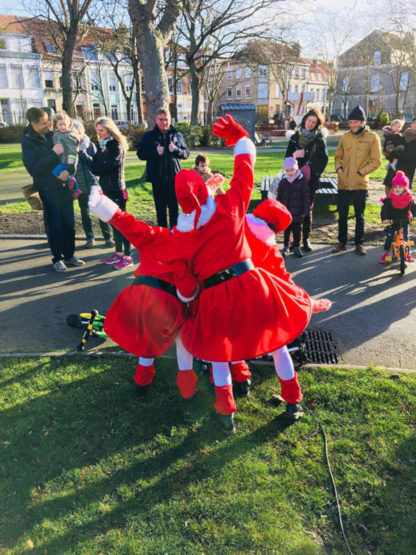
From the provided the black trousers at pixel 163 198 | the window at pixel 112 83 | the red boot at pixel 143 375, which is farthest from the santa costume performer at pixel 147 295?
the window at pixel 112 83

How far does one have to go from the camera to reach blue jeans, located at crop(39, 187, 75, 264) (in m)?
6.45

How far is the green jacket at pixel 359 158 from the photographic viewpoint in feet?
22.5

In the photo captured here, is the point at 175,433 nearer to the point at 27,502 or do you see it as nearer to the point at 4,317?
the point at 27,502

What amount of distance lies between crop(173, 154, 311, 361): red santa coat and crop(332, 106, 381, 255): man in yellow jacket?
14.8 feet

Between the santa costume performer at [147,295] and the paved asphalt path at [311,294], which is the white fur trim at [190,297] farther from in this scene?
the paved asphalt path at [311,294]

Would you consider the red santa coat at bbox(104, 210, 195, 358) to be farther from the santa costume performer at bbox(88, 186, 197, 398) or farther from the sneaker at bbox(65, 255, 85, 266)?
the sneaker at bbox(65, 255, 85, 266)

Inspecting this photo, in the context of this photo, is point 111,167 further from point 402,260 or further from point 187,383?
point 402,260

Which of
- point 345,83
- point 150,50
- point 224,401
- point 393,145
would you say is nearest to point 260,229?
point 224,401

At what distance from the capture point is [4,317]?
530 cm

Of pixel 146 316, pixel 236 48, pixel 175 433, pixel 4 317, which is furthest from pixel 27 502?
pixel 236 48

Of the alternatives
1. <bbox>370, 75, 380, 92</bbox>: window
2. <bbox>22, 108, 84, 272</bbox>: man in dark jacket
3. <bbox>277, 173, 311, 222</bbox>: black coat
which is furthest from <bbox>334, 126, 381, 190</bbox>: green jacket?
<bbox>370, 75, 380, 92</bbox>: window

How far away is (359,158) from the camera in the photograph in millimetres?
6926

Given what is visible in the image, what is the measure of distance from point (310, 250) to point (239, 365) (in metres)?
4.34

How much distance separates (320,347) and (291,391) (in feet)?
4.32
